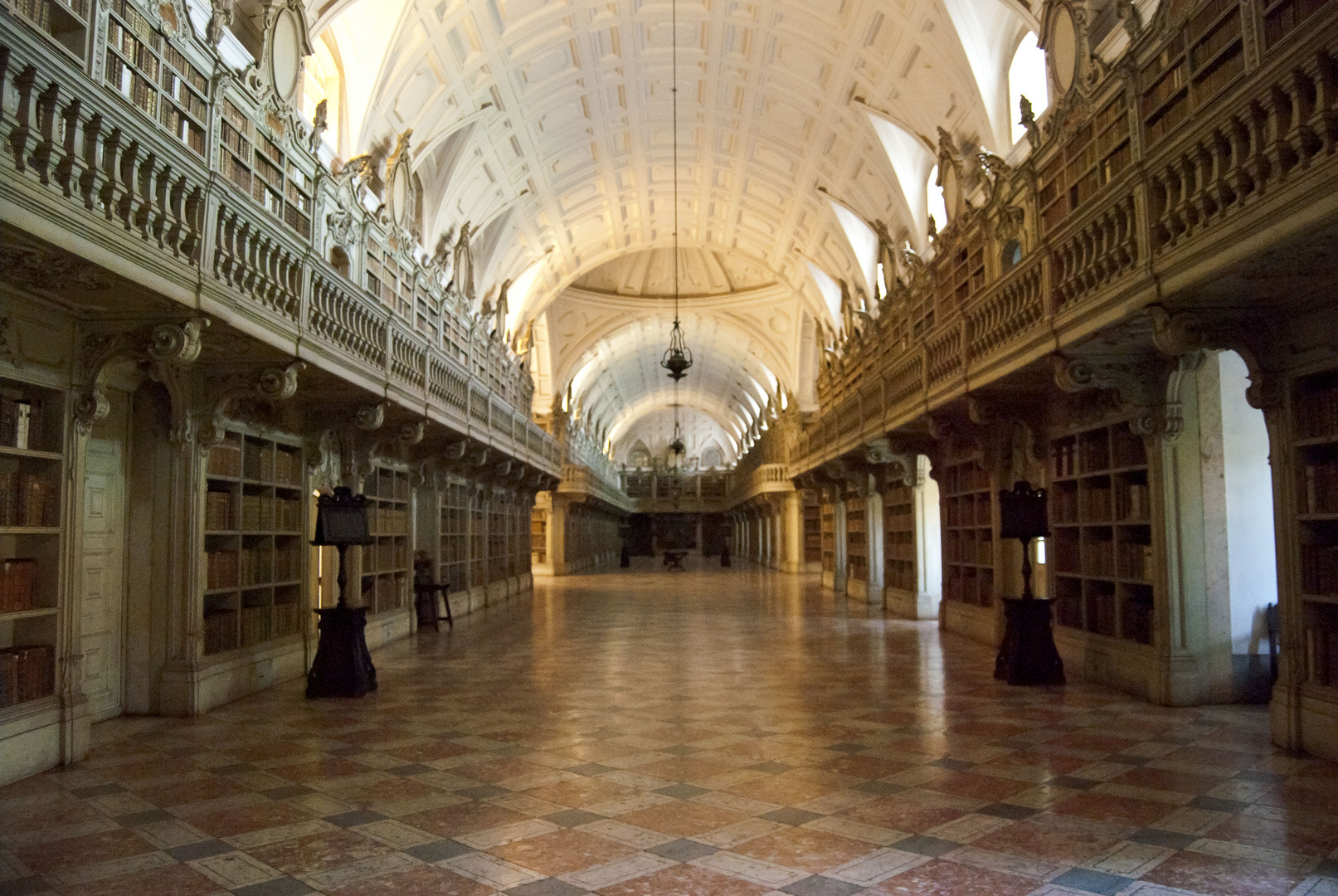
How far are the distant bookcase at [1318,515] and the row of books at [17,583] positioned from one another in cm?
887

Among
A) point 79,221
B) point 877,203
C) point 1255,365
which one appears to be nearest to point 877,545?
point 877,203

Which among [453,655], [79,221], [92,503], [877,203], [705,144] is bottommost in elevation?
[453,655]

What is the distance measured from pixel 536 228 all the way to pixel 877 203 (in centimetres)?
887

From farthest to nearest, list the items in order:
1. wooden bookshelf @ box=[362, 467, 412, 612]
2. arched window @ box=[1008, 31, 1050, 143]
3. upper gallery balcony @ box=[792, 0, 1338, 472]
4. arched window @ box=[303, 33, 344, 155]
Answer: wooden bookshelf @ box=[362, 467, 412, 612]
arched window @ box=[303, 33, 344, 155]
arched window @ box=[1008, 31, 1050, 143]
upper gallery balcony @ box=[792, 0, 1338, 472]

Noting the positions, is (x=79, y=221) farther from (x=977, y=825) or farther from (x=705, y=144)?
(x=705, y=144)

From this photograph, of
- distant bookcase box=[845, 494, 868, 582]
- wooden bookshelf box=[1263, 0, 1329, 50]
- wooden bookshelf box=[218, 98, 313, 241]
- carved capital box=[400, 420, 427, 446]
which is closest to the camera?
wooden bookshelf box=[1263, 0, 1329, 50]

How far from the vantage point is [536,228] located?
2361cm

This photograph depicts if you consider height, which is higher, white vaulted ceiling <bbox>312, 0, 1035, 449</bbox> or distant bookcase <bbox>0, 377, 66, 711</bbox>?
white vaulted ceiling <bbox>312, 0, 1035, 449</bbox>

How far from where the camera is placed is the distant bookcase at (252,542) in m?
8.73

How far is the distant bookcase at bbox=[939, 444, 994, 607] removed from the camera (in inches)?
505

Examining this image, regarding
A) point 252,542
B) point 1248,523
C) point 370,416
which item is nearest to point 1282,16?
point 1248,523

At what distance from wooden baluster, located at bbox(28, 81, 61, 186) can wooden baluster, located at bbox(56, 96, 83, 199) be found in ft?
0.30

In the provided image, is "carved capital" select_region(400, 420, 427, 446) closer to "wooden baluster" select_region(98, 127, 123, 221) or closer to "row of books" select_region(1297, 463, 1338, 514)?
"wooden baluster" select_region(98, 127, 123, 221)

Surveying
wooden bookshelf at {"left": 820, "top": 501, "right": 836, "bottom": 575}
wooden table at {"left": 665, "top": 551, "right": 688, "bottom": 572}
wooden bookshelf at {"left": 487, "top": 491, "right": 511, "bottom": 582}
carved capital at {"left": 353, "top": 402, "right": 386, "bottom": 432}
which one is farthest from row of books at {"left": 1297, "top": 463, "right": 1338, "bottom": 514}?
wooden table at {"left": 665, "top": 551, "right": 688, "bottom": 572}
